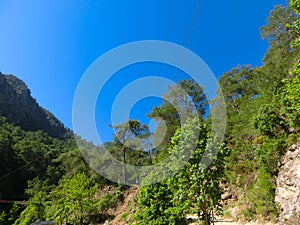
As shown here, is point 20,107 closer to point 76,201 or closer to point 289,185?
point 76,201

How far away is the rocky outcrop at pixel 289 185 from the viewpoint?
→ 7885mm

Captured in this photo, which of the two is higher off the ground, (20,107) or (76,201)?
(20,107)

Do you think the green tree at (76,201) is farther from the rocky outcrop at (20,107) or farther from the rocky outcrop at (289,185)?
the rocky outcrop at (20,107)

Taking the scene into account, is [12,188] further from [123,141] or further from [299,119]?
[299,119]

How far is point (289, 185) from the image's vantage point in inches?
334

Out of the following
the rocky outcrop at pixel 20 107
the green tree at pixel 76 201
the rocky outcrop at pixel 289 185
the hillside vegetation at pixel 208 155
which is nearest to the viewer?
the hillside vegetation at pixel 208 155

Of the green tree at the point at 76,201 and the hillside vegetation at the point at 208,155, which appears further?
the green tree at the point at 76,201

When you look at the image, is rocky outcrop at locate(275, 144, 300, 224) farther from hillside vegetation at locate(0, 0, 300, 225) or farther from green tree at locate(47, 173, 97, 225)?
green tree at locate(47, 173, 97, 225)

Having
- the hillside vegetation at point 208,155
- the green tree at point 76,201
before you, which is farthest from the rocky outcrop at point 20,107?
the green tree at point 76,201

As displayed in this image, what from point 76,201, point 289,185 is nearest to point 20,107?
point 76,201

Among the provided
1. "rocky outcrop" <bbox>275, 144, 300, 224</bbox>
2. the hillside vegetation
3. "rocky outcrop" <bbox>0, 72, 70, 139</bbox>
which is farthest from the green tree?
"rocky outcrop" <bbox>0, 72, 70, 139</bbox>

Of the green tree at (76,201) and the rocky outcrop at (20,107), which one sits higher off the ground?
the rocky outcrop at (20,107)

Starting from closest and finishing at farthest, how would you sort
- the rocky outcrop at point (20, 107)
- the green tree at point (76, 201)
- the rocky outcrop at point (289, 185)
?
the rocky outcrop at point (289, 185)
the green tree at point (76, 201)
the rocky outcrop at point (20, 107)

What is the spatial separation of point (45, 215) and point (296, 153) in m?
24.3
